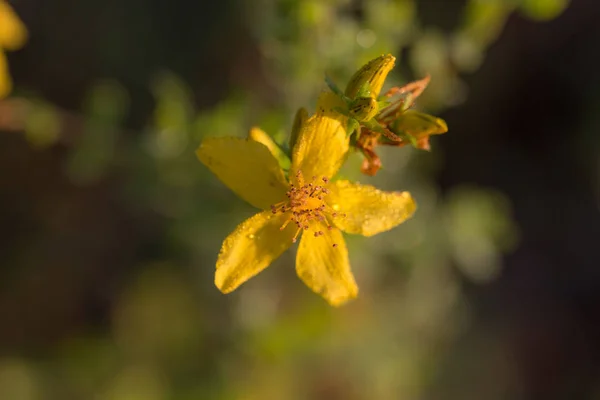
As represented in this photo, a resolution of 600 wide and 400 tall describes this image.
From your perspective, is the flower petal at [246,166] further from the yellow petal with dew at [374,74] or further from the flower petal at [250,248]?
Result: the yellow petal with dew at [374,74]

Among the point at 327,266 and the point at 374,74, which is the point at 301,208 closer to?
the point at 327,266

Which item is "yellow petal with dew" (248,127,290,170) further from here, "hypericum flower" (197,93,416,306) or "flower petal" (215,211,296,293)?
"flower petal" (215,211,296,293)

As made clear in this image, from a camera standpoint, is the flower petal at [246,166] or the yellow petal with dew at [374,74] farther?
the flower petal at [246,166]

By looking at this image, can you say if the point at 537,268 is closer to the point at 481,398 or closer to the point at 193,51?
the point at 481,398

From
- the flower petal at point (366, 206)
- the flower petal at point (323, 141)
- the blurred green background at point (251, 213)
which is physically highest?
the blurred green background at point (251, 213)

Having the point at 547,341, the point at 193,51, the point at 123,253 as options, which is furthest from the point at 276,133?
the point at 547,341

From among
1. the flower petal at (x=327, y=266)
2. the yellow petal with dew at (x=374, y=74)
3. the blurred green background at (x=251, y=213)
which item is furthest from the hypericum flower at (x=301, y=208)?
the blurred green background at (x=251, y=213)

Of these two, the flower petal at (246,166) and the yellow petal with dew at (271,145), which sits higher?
the yellow petal with dew at (271,145)

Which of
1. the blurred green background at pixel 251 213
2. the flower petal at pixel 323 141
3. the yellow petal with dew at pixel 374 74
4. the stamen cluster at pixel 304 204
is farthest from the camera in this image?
the blurred green background at pixel 251 213
